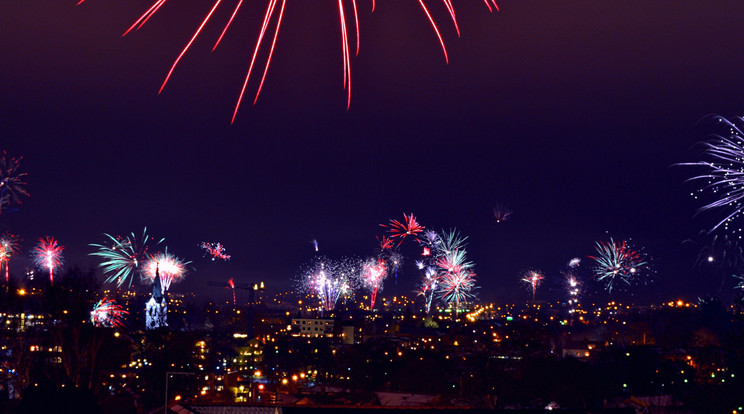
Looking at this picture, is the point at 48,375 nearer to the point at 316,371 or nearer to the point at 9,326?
the point at 9,326

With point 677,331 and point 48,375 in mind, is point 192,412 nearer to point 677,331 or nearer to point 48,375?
point 48,375

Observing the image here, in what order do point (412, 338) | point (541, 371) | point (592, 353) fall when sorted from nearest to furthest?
point (541, 371)
point (592, 353)
point (412, 338)

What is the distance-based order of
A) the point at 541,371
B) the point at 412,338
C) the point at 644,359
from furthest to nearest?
the point at 412,338 < the point at 644,359 < the point at 541,371

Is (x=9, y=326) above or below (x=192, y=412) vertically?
above

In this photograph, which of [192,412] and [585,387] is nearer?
[192,412]

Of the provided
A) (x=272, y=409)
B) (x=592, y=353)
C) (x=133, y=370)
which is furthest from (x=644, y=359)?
(x=133, y=370)

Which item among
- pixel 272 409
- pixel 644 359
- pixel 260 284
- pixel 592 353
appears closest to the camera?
pixel 272 409

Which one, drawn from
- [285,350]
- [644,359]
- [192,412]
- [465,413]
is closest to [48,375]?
[192,412]

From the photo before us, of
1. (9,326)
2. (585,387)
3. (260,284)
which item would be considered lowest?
(585,387)

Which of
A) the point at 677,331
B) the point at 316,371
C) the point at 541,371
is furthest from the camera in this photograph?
the point at 677,331
